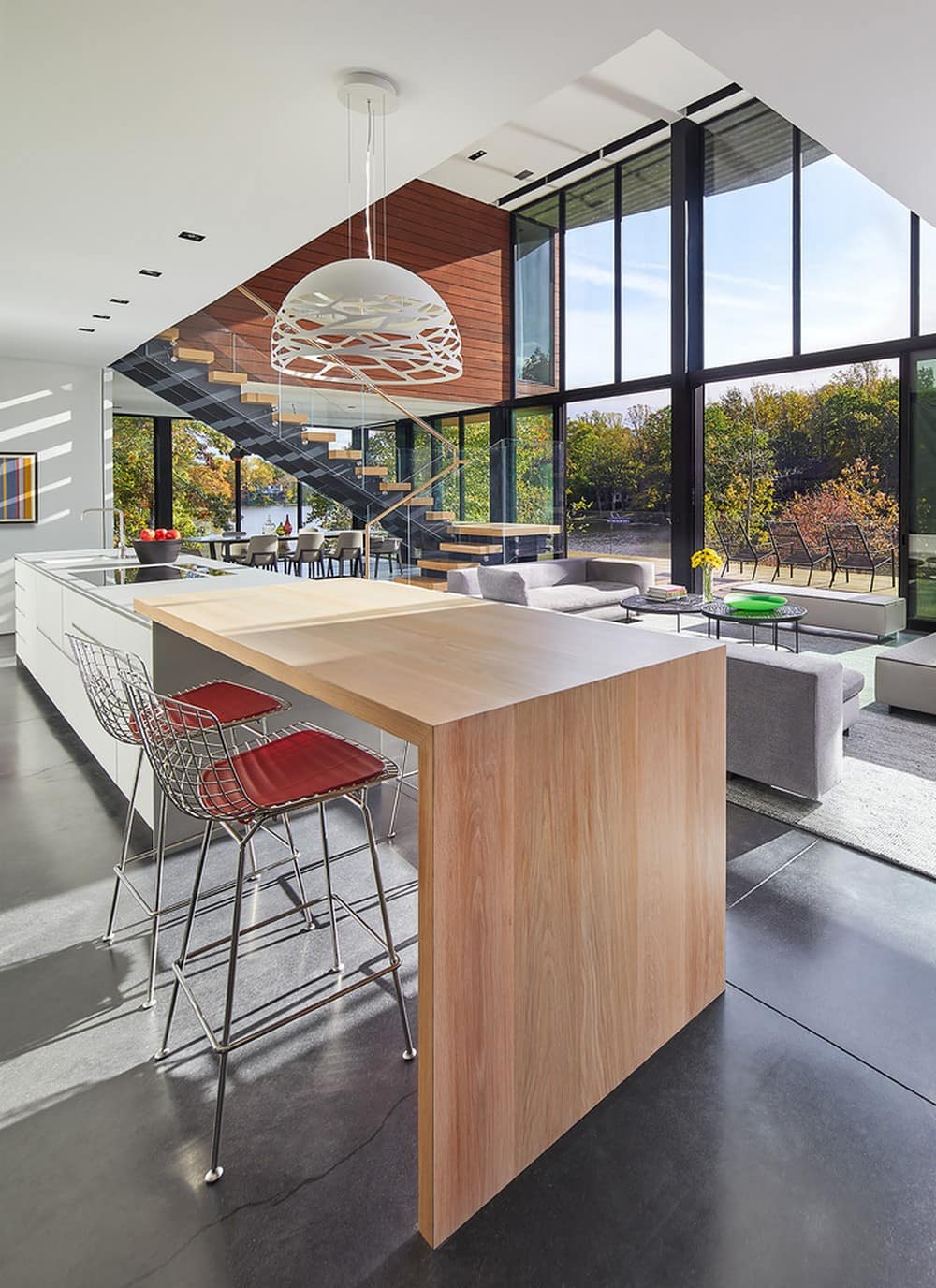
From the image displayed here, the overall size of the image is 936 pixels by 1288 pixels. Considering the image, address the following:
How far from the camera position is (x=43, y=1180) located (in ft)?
4.99

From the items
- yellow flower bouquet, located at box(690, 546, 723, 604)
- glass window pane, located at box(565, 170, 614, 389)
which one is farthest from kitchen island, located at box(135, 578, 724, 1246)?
glass window pane, located at box(565, 170, 614, 389)

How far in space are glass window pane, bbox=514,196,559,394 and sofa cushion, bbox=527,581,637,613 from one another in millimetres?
4032

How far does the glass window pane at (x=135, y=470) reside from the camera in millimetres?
12047

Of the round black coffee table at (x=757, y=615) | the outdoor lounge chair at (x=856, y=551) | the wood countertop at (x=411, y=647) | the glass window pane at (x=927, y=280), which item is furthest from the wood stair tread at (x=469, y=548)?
the wood countertop at (x=411, y=647)

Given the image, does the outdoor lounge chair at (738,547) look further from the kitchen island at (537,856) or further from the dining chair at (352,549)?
the kitchen island at (537,856)

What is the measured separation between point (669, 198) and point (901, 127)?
633 cm

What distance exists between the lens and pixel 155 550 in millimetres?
4625

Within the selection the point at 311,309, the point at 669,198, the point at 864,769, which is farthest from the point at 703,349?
the point at 311,309

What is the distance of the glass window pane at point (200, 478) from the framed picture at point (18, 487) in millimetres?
4644

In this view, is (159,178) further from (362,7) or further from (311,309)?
(362,7)

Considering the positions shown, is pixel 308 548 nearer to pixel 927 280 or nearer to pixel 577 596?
pixel 577 596

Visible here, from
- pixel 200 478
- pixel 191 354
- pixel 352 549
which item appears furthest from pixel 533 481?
pixel 200 478

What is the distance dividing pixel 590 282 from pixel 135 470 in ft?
23.6

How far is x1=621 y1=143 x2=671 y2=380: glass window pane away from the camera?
8.91 metres
